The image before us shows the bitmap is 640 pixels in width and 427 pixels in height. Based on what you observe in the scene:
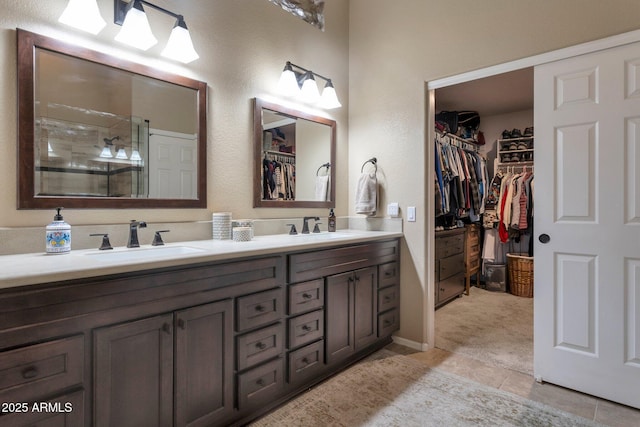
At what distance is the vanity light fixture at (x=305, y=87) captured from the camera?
101 inches

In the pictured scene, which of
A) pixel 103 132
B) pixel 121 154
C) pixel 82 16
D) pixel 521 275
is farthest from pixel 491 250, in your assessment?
pixel 82 16

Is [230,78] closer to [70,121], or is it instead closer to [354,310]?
[70,121]

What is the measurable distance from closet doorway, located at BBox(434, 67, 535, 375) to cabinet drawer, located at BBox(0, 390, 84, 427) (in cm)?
244

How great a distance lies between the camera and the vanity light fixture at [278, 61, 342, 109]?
2555mm

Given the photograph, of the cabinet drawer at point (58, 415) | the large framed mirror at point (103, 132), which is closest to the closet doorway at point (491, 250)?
the large framed mirror at point (103, 132)

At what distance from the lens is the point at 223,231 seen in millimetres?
2156

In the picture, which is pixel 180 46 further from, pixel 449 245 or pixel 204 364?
pixel 449 245

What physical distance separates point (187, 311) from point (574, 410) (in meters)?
2.13

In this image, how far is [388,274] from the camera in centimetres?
267

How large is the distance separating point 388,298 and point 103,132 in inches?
86.6

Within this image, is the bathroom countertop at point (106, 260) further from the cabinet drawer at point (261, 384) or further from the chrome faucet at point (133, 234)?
the cabinet drawer at point (261, 384)

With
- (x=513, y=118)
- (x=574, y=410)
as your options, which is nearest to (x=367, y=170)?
(x=574, y=410)

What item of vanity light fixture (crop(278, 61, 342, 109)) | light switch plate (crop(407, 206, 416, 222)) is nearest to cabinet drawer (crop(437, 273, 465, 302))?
light switch plate (crop(407, 206, 416, 222))

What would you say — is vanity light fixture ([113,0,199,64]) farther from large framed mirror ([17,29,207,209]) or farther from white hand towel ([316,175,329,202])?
white hand towel ([316,175,329,202])
